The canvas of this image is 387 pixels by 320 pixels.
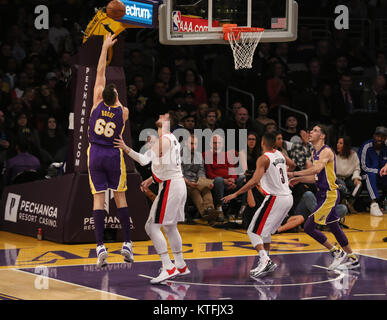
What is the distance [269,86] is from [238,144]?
3553 millimetres

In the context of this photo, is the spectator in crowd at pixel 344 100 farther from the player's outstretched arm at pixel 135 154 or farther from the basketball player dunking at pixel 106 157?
the player's outstretched arm at pixel 135 154


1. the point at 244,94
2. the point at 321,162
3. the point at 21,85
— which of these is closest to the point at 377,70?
the point at 244,94

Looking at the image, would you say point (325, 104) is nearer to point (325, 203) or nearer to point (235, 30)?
point (235, 30)

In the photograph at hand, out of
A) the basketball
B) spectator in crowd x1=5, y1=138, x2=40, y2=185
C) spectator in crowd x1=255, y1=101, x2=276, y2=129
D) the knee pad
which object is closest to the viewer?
the knee pad

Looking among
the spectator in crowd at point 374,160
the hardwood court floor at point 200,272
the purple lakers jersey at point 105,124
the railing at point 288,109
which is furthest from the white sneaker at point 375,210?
the purple lakers jersey at point 105,124

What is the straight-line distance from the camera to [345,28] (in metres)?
20.8

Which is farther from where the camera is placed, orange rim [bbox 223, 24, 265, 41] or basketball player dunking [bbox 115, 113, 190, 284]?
orange rim [bbox 223, 24, 265, 41]

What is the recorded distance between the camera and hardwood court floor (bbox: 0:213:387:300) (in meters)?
8.80

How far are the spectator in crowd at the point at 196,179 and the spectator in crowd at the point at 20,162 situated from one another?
8.63 feet

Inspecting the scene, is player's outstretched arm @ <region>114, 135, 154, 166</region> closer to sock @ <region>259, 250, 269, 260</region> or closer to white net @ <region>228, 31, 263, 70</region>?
sock @ <region>259, 250, 269, 260</region>

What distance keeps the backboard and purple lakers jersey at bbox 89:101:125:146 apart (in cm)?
226

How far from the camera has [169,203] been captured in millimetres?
9422

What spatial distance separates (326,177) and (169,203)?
8.00 ft

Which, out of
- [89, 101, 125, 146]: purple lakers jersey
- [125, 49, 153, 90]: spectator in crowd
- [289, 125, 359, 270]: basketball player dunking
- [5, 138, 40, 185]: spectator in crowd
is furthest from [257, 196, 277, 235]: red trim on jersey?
[125, 49, 153, 90]: spectator in crowd
